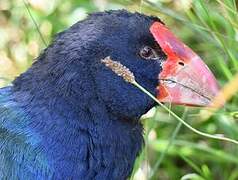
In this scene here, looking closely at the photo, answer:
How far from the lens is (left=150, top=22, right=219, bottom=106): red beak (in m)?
2.60

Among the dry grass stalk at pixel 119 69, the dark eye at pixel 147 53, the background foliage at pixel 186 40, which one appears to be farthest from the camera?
the background foliage at pixel 186 40

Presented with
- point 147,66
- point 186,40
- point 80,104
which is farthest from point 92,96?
point 186,40

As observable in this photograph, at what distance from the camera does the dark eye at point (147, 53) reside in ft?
8.51

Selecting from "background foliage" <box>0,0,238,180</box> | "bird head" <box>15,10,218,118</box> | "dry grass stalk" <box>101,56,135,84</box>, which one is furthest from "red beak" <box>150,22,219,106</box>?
"background foliage" <box>0,0,238,180</box>

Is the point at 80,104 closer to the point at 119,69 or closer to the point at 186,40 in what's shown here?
the point at 119,69

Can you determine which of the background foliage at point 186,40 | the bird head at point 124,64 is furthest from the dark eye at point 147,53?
the background foliage at point 186,40

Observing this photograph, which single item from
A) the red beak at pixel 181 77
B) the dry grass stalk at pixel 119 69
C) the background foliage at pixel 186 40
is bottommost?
the background foliage at pixel 186 40

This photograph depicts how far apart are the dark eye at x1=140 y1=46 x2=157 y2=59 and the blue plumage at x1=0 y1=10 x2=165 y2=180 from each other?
1cm

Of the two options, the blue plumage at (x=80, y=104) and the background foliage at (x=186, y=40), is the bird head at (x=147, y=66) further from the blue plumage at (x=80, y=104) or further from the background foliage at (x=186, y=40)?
the background foliage at (x=186, y=40)

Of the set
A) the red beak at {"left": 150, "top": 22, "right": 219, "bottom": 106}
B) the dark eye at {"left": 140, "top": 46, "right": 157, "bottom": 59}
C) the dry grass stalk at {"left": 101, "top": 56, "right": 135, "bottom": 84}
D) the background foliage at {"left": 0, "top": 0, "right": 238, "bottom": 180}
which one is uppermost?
the dry grass stalk at {"left": 101, "top": 56, "right": 135, "bottom": 84}

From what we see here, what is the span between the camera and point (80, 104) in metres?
2.54

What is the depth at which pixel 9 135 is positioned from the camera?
2.52 meters

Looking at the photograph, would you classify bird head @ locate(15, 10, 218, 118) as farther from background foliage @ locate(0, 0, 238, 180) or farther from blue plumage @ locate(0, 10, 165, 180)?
background foliage @ locate(0, 0, 238, 180)

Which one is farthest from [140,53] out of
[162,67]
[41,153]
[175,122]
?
[175,122]
